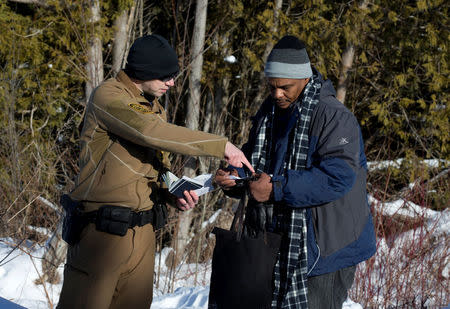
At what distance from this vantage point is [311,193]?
217 centimetres

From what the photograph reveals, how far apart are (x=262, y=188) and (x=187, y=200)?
23.9 inches

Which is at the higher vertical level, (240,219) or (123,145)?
(123,145)

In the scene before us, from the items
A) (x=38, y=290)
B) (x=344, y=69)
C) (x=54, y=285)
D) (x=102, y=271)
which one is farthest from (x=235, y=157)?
(x=344, y=69)

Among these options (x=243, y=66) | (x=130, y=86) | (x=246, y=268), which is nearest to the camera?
(x=246, y=268)

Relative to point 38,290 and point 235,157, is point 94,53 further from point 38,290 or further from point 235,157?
point 235,157

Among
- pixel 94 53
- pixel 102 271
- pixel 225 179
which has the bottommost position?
pixel 102 271

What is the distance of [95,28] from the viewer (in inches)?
289

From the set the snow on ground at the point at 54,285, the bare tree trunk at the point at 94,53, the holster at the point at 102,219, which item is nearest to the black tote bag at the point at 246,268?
the holster at the point at 102,219

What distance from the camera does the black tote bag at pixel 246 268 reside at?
2.29 meters

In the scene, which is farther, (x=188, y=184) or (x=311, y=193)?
(x=188, y=184)

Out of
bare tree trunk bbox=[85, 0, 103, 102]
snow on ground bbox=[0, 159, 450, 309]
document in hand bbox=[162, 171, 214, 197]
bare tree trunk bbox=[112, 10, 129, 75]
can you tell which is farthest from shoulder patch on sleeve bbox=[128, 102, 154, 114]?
bare tree trunk bbox=[112, 10, 129, 75]

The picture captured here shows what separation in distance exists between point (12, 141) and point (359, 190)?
576cm

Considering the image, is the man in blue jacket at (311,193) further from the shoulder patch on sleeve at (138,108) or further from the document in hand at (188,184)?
the shoulder patch on sleeve at (138,108)

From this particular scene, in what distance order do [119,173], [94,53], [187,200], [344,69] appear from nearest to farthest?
[119,173] → [187,200] → [94,53] → [344,69]
